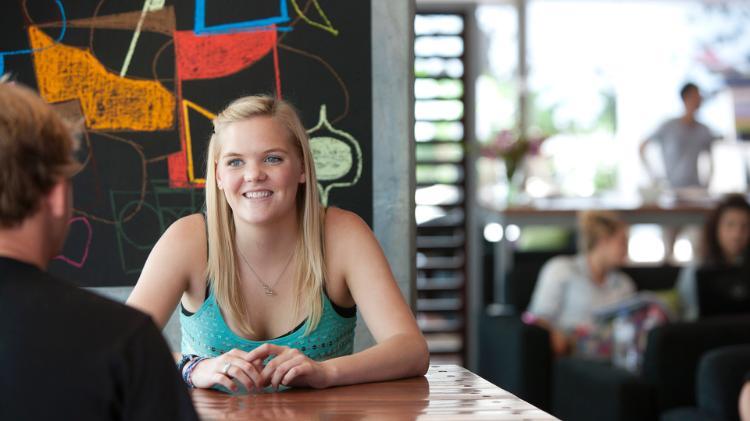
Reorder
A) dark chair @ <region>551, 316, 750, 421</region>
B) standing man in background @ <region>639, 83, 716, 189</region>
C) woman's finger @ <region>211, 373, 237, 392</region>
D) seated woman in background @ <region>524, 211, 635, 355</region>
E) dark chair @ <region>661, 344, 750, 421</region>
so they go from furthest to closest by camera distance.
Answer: standing man in background @ <region>639, 83, 716, 189</region> < seated woman in background @ <region>524, 211, 635, 355</region> < dark chair @ <region>551, 316, 750, 421</region> < dark chair @ <region>661, 344, 750, 421</region> < woman's finger @ <region>211, 373, 237, 392</region>

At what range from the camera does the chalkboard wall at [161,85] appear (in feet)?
9.50

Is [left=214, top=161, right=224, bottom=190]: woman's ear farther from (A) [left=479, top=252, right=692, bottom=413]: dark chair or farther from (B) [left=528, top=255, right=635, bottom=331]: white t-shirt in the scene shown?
(B) [left=528, top=255, right=635, bottom=331]: white t-shirt

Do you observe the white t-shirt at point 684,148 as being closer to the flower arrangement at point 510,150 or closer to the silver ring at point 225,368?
the flower arrangement at point 510,150

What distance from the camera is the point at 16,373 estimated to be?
1161mm

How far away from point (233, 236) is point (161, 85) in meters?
0.70

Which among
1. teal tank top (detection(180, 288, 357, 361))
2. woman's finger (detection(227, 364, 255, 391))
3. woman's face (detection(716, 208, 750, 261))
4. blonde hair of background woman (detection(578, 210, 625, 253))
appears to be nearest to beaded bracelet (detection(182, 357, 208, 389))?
woman's finger (detection(227, 364, 255, 391))

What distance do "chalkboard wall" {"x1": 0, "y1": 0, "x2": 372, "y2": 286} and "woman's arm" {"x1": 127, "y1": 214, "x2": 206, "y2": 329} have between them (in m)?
0.58

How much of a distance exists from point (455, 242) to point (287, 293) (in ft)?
16.9

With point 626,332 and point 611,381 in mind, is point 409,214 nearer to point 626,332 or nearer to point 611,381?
point 611,381

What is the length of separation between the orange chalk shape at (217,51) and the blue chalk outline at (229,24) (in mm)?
15

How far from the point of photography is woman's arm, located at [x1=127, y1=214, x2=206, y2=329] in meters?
2.30

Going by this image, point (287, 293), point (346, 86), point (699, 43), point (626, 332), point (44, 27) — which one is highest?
point (699, 43)

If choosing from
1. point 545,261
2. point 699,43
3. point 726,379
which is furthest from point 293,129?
point 699,43

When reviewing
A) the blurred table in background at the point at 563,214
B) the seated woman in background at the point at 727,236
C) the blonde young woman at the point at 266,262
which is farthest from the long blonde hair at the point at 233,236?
the blurred table in background at the point at 563,214
